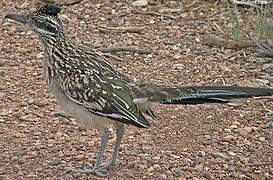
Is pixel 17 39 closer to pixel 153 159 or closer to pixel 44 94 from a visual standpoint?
pixel 44 94

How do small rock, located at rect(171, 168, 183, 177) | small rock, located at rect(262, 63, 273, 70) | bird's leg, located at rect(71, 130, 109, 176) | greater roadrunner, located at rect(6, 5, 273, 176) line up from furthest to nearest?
small rock, located at rect(262, 63, 273, 70)
small rock, located at rect(171, 168, 183, 177)
bird's leg, located at rect(71, 130, 109, 176)
greater roadrunner, located at rect(6, 5, 273, 176)

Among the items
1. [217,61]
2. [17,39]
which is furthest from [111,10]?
[217,61]

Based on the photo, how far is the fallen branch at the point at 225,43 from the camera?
8727 mm

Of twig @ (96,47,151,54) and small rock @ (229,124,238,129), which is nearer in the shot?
small rock @ (229,124,238,129)

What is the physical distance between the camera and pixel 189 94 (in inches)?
204

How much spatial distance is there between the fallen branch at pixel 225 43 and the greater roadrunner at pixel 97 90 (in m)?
3.74

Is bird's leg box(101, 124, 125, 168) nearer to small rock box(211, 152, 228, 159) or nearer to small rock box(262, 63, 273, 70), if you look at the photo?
small rock box(211, 152, 228, 159)

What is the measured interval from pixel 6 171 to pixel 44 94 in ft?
7.31

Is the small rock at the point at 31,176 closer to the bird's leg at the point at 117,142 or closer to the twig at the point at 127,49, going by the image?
the bird's leg at the point at 117,142

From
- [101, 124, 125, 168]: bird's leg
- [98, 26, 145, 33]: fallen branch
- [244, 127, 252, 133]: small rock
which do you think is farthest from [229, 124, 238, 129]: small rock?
[98, 26, 145, 33]: fallen branch

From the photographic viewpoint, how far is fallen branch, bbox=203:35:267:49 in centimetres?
873

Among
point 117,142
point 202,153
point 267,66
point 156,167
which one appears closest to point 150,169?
point 156,167

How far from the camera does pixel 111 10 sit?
390 inches

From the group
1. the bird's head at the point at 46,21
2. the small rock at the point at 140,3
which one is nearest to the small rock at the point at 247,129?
the bird's head at the point at 46,21
